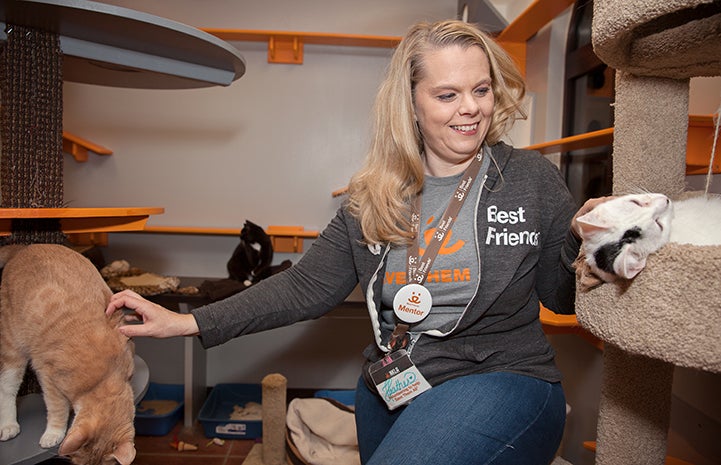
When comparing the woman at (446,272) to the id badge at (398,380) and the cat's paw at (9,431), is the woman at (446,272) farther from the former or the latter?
the cat's paw at (9,431)

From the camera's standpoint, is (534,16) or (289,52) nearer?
(534,16)

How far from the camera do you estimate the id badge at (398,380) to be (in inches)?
47.8

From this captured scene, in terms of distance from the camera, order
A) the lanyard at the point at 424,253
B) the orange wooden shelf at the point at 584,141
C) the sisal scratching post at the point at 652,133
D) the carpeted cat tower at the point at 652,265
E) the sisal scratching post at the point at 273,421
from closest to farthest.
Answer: the carpeted cat tower at the point at 652,265 → the sisal scratching post at the point at 652,133 → the lanyard at the point at 424,253 → the orange wooden shelf at the point at 584,141 → the sisal scratching post at the point at 273,421

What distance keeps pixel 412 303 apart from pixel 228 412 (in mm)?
2122

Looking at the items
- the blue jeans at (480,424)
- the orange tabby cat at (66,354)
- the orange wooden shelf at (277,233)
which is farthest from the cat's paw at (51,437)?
the orange wooden shelf at (277,233)

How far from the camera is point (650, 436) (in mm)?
1111

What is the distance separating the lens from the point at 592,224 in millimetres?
760

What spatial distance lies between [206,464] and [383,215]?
1.88 meters

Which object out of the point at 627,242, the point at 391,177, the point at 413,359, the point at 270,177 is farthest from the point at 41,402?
the point at 270,177

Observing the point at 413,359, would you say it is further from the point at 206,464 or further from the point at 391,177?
the point at 206,464

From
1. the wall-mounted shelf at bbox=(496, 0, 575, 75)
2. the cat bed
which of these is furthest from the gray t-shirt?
the cat bed

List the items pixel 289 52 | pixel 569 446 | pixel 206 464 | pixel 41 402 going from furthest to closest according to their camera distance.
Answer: pixel 289 52
pixel 206 464
pixel 569 446
pixel 41 402

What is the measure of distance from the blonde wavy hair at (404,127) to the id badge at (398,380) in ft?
0.89

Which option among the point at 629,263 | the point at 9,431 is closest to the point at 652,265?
the point at 629,263
